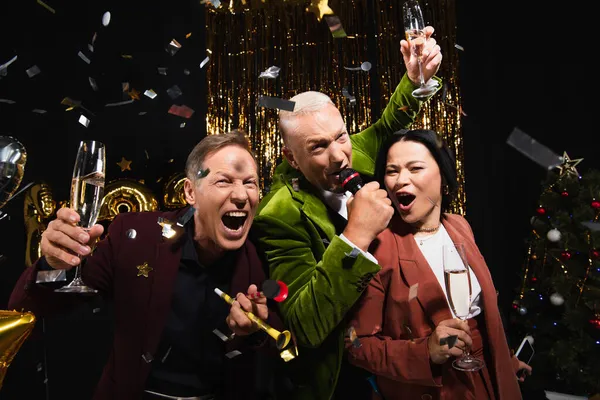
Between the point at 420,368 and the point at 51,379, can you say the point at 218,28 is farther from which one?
the point at 420,368

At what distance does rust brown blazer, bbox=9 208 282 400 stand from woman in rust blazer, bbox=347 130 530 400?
1.21 feet

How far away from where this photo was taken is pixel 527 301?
14.2ft

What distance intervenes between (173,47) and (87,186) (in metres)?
2.58

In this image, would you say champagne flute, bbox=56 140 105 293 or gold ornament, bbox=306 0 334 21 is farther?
gold ornament, bbox=306 0 334 21

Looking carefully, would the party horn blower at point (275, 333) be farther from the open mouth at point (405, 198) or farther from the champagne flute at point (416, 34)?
the champagne flute at point (416, 34)

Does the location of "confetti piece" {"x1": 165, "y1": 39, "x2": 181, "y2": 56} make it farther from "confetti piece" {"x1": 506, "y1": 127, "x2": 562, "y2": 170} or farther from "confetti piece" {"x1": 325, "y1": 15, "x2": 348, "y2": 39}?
"confetti piece" {"x1": 506, "y1": 127, "x2": 562, "y2": 170}

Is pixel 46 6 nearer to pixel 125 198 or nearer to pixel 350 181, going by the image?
pixel 125 198

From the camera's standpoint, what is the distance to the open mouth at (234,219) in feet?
6.38

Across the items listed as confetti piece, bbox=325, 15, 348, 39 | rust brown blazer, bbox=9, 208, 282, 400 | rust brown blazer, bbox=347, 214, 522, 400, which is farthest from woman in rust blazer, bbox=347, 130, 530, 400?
confetti piece, bbox=325, 15, 348, 39

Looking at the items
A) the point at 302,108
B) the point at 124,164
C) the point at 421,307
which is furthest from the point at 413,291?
the point at 124,164

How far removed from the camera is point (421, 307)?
1729 mm

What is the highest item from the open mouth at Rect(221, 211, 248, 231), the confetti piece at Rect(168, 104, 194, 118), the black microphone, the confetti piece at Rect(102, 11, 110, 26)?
the confetti piece at Rect(102, 11, 110, 26)

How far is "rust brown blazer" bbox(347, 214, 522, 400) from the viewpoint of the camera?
168 cm

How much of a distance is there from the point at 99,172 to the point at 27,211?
220 cm
